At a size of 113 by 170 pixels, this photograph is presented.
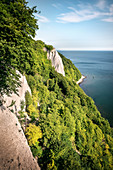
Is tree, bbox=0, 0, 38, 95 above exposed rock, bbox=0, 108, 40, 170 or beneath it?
above

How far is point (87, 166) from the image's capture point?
45.9ft

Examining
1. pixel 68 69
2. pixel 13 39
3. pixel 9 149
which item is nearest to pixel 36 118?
pixel 9 149

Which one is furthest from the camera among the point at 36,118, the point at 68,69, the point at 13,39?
the point at 68,69

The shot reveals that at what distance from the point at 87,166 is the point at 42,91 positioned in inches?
640

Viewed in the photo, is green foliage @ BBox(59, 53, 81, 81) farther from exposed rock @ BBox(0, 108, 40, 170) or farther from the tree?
exposed rock @ BBox(0, 108, 40, 170)

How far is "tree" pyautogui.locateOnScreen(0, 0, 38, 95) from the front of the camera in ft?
22.4

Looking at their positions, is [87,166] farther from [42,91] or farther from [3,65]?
[3,65]

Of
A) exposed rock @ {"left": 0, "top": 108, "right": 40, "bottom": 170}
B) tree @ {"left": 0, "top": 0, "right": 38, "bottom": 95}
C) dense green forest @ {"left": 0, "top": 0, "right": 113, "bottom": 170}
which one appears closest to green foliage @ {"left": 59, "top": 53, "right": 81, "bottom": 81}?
dense green forest @ {"left": 0, "top": 0, "right": 113, "bottom": 170}

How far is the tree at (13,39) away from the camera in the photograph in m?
6.84

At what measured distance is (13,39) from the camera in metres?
7.92

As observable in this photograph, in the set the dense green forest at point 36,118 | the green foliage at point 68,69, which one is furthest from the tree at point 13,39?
the green foliage at point 68,69

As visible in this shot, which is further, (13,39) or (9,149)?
(13,39)

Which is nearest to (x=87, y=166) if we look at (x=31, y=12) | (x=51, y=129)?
(x=51, y=129)

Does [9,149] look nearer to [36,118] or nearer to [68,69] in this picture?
[36,118]
